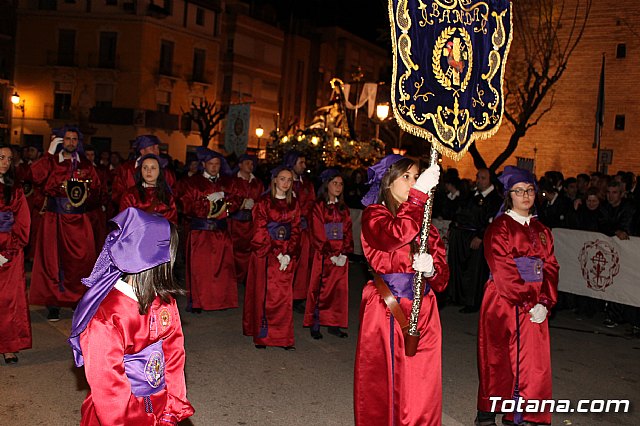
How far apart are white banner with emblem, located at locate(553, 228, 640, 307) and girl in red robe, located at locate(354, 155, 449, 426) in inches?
240

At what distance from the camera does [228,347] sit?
7266 millimetres

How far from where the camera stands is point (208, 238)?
8.86 m

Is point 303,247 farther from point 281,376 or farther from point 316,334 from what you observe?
point 281,376

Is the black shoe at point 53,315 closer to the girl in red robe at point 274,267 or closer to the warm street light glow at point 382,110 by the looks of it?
the girl in red robe at point 274,267

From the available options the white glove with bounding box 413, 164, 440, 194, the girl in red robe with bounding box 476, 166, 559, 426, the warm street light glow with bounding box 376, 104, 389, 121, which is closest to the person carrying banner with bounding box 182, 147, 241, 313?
the girl in red robe with bounding box 476, 166, 559, 426

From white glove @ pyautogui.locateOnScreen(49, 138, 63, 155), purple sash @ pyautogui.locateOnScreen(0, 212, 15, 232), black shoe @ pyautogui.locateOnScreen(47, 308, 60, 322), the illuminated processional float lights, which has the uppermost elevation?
the illuminated processional float lights

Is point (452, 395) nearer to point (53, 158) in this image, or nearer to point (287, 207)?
point (287, 207)

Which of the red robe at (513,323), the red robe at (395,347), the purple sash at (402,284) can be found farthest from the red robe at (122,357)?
the red robe at (513,323)

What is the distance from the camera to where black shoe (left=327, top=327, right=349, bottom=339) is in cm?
802

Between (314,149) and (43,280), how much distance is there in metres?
9.08

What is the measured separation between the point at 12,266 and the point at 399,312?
411 centimetres

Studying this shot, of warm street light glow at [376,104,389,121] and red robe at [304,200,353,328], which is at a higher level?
warm street light glow at [376,104,389,121]

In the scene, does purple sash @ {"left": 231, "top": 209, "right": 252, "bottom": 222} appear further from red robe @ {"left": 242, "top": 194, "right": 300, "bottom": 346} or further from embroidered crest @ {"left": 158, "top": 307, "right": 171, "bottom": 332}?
embroidered crest @ {"left": 158, "top": 307, "right": 171, "bottom": 332}

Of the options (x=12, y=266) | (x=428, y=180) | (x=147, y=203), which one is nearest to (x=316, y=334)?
(x=147, y=203)
